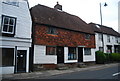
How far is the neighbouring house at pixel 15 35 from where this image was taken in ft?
39.8

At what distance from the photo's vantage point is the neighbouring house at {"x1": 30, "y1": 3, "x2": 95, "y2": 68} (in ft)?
48.0

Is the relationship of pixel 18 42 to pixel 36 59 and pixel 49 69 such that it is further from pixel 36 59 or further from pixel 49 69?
pixel 49 69

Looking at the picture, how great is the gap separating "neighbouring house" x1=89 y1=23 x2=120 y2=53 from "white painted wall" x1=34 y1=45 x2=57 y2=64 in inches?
573

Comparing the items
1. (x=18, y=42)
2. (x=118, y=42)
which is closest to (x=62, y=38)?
(x=18, y=42)

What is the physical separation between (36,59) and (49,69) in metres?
2.30

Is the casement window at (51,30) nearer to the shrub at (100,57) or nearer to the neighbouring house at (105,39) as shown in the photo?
the shrub at (100,57)

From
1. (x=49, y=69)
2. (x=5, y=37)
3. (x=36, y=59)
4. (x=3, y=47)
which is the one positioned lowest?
(x=49, y=69)

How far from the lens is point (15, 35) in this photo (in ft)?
42.0

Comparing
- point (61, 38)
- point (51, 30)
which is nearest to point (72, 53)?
point (61, 38)

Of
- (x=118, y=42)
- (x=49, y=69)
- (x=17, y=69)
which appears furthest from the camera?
(x=118, y=42)

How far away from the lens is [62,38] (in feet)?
56.4

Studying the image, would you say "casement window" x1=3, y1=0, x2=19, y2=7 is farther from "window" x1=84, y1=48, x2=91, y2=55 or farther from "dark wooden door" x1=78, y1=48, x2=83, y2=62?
"window" x1=84, y1=48, x2=91, y2=55

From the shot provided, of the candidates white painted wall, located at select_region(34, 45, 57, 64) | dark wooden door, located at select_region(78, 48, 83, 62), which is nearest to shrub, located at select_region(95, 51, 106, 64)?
dark wooden door, located at select_region(78, 48, 83, 62)

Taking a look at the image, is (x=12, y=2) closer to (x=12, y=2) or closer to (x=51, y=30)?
(x=12, y=2)
